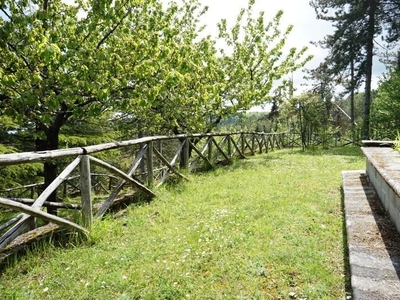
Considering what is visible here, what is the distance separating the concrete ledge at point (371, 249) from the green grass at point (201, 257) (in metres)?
0.22

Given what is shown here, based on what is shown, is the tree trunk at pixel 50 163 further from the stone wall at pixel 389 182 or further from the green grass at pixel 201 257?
the stone wall at pixel 389 182

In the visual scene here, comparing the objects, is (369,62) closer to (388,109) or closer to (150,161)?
(388,109)

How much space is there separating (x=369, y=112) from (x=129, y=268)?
2044 cm

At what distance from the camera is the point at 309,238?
3918 mm

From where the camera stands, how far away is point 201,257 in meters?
3.56

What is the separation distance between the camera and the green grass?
2898mm

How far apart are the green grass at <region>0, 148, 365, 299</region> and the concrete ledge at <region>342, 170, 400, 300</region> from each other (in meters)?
0.22

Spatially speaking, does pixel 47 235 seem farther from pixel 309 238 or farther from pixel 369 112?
pixel 369 112


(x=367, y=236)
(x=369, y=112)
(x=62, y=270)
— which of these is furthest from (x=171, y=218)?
(x=369, y=112)

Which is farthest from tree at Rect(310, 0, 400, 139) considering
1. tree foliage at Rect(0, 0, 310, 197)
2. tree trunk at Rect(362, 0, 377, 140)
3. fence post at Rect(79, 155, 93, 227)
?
fence post at Rect(79, 155, 93, 227)

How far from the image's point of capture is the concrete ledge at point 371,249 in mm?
2480

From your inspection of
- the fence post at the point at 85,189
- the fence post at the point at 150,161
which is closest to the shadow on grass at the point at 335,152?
the fence post at the point at 150,161

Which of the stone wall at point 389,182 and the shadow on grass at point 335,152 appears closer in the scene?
the stone wall at point 389,182

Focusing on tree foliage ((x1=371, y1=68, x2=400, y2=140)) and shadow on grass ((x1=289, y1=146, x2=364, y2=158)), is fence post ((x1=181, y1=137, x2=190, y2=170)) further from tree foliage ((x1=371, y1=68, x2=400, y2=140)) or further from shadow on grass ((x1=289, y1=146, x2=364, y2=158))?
tree foliage ((x1=371, y1=68, x2=400, y2=140))
